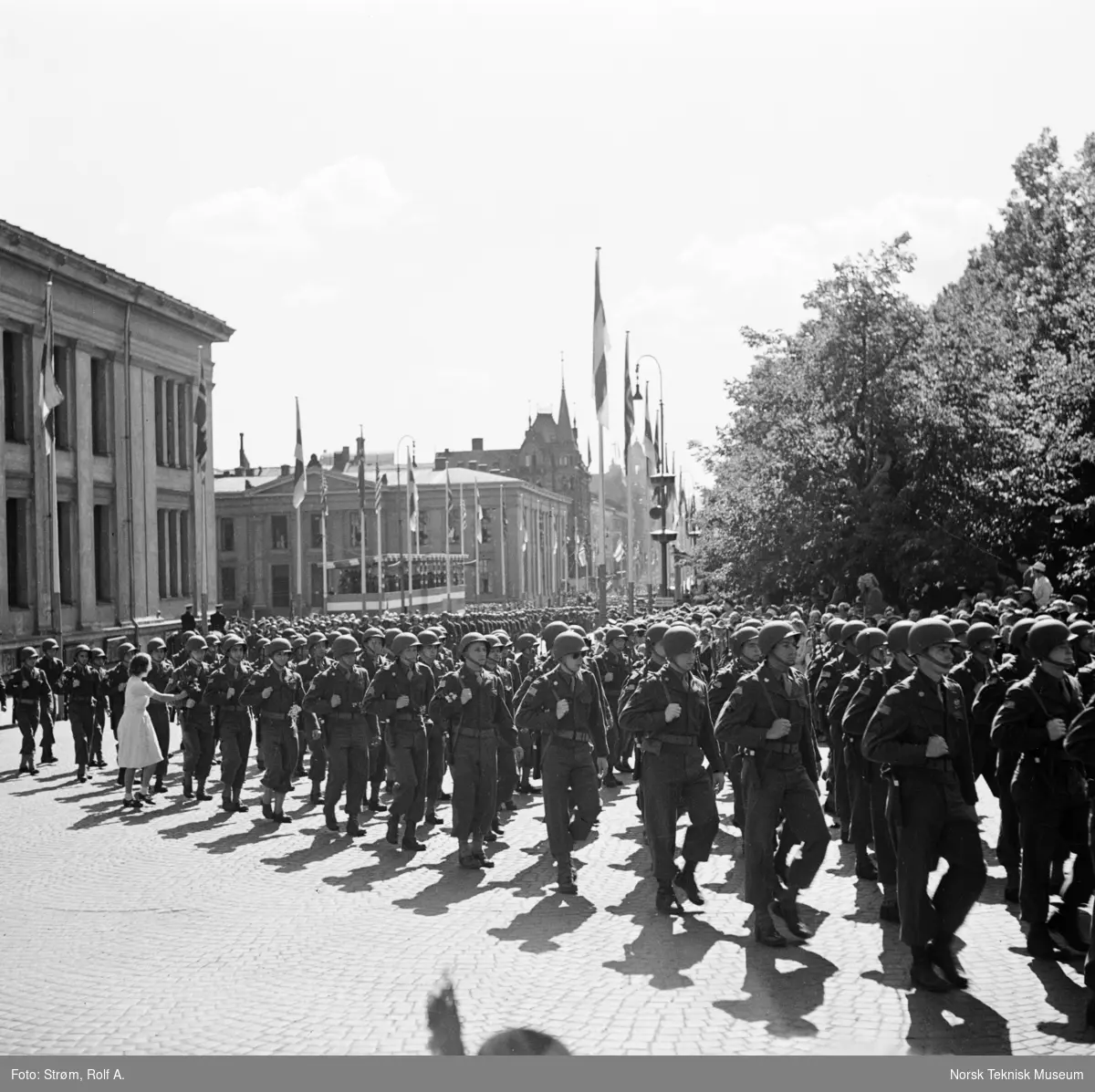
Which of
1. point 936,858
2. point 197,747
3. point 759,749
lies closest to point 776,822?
point 759,749

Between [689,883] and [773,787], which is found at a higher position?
[773,787]

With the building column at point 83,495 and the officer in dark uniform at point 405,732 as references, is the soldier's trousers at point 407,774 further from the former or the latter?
the building column at point 83,495

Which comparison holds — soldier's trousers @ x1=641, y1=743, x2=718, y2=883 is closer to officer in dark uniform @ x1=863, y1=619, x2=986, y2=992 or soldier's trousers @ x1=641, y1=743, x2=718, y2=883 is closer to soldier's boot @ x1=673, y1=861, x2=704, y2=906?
soldier's boot @ x1=673, y1=861, x2=704, y2=906

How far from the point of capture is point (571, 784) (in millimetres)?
11297

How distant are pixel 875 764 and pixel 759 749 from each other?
173 cm

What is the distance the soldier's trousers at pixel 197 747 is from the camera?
56.0ft

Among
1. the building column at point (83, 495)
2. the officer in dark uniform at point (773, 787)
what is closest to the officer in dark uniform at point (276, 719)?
the officer in dark uniform at point (773, 787)

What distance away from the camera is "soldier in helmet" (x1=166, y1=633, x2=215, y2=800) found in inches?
672

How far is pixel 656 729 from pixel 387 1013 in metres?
3.33

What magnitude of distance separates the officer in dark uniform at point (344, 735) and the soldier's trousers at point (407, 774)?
0.90 m

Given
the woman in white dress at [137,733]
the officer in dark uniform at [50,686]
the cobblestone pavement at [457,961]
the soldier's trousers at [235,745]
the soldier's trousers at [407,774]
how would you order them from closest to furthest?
the cobblestone pavement at [457,961] < the soldier's trousers at [407,774] < the soldier's trousers at [235,745] < the woman in white dress at [137,733] < the officer in dark uniform at [50,686]

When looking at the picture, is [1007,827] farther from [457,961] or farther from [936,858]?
[457,961]

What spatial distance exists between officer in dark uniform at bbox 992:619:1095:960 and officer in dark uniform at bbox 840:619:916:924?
0.89m
